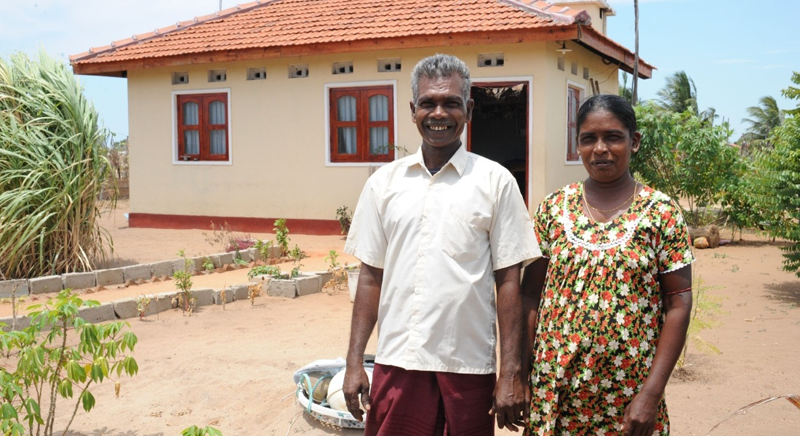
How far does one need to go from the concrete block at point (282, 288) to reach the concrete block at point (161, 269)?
1854 millimetres

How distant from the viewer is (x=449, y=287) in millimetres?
2215

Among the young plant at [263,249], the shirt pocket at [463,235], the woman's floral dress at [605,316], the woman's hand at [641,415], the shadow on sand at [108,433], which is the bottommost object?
the shadow on sand at [108,433]

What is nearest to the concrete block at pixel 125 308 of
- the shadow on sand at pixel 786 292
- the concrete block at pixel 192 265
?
the concrete block at pixel 192 265

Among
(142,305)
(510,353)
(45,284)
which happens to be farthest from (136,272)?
(510,353)

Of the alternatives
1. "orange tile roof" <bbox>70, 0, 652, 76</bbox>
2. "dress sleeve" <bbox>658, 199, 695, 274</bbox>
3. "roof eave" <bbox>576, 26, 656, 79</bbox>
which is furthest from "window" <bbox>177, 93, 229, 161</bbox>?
"dress sleeve" <bbox>658, 199, 695, 274</bbox>

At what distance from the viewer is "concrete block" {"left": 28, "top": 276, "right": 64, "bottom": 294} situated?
7609 millimetres

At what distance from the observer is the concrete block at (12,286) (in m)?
7.52

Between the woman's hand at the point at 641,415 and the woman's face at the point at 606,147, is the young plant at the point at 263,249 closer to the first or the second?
the woman's face at the point at 606,147

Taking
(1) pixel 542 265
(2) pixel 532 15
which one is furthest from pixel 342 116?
(1) pixel 542 265

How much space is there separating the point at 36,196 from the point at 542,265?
23.6ft

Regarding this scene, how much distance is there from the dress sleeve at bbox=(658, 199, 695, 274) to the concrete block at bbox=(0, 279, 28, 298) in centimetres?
719

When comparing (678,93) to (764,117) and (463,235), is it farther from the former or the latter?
(463,235)

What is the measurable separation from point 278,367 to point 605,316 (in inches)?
134

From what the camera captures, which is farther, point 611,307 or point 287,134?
point 287,134
